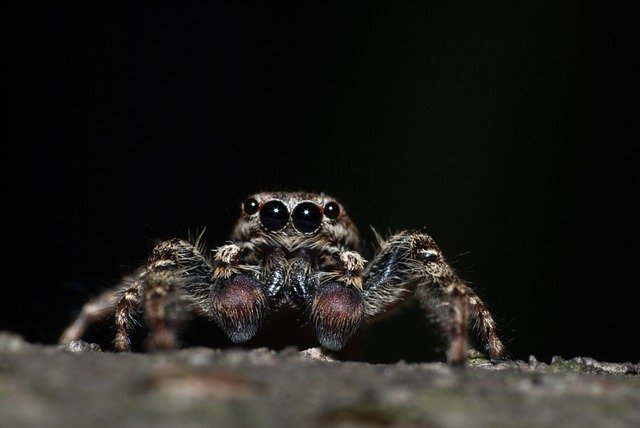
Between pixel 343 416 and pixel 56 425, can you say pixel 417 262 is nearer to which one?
pixel 343 416

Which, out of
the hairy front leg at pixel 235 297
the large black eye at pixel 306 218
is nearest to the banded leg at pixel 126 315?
the hairy front leg at pixel 235 297

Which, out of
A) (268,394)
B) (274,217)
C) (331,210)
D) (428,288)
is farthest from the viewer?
(331,210)

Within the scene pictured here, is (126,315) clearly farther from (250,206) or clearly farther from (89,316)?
(89,316)

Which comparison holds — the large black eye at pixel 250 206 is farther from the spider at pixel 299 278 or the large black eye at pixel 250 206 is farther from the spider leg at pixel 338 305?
the spider leg at pixel 338 305

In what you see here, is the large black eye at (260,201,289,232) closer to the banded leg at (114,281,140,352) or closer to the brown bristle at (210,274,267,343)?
the brown bristle at (210,274,267,343)

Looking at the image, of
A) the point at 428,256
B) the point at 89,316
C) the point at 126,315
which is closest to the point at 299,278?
the point at 428,256

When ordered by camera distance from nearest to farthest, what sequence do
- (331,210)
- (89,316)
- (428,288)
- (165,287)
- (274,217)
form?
(165,287), (428,288), (274,217), (331,210), (89,316)

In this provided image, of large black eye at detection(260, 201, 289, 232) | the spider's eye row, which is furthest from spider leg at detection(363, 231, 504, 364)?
large black eye at detection(260, 201, 289, 232)
